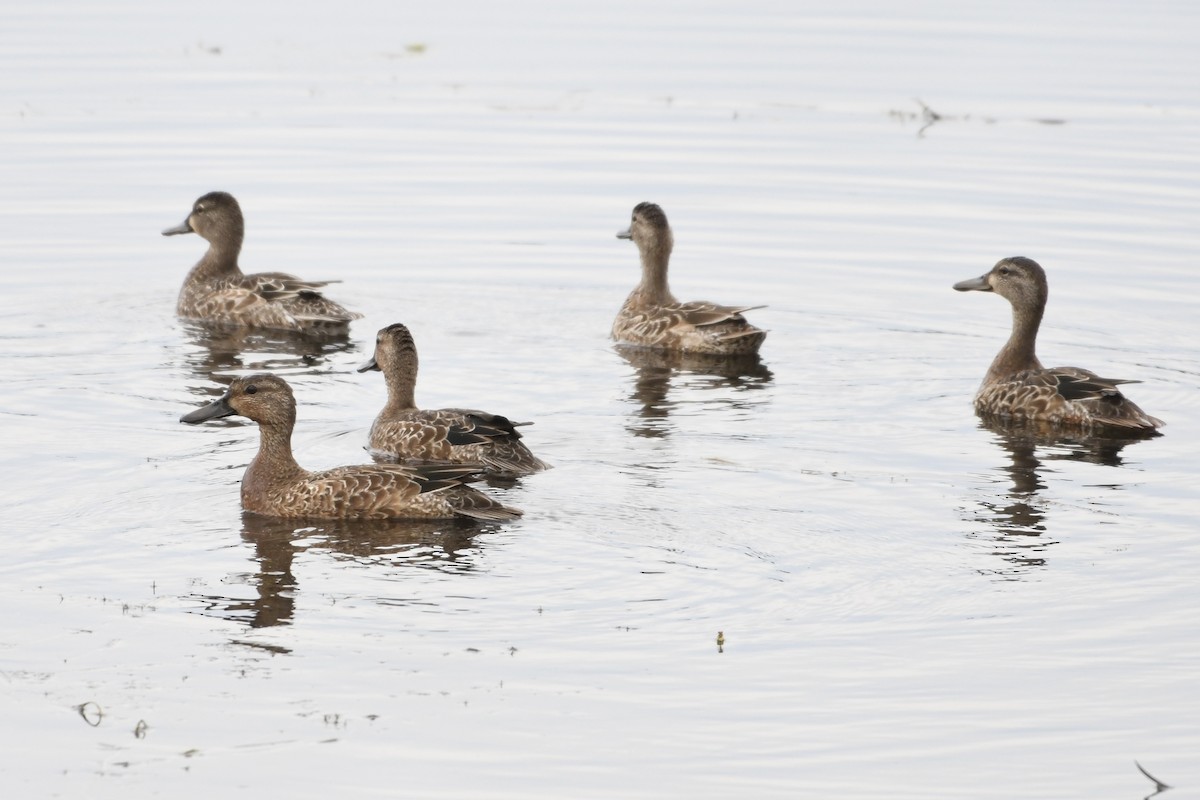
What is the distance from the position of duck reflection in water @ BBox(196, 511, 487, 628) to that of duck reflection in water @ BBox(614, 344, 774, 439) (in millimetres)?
2794

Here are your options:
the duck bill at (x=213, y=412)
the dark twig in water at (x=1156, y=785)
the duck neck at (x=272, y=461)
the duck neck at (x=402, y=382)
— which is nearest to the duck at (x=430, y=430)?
the duck neck at (x=402, y=382)

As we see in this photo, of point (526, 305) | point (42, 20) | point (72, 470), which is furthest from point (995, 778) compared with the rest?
point (42, 20)

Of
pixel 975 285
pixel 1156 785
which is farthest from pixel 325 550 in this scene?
pixel 975 285

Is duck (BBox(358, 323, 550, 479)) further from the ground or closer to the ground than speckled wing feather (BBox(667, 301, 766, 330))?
closer to the ground

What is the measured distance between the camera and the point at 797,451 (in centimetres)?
1333

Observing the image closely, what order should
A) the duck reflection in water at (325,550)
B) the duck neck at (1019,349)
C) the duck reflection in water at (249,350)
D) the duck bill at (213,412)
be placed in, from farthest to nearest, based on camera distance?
1. the duck reflection in water at (249,350)
2. the duck neck at (1019,349)
3. the duck bill at (213,412)
4. the duck reflection in water at (325,550)

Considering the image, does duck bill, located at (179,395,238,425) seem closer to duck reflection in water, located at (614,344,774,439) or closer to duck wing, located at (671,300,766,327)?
duck reflection in water, located at (614,344,774,439)

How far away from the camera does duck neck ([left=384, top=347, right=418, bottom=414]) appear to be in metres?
13.8

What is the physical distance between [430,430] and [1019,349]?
5.12 metres

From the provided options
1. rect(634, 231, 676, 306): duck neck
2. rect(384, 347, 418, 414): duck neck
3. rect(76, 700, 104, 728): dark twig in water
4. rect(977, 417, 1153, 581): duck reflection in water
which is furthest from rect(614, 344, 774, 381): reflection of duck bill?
rect(76, 700, 104, 728): dark twig in water

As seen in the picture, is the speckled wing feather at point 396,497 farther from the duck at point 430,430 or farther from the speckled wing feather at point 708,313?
the speckled wing feather at point 708,313

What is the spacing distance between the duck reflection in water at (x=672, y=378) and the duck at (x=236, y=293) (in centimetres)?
282

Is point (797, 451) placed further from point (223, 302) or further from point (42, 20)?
point (42, 20)

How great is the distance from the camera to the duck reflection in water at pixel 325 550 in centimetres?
994
